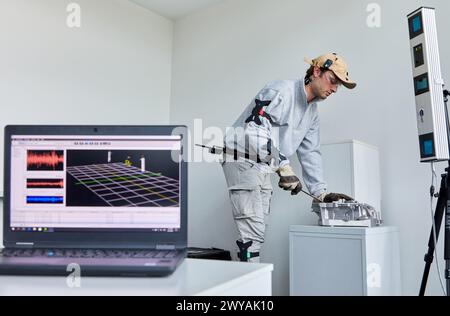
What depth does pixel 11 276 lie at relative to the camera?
695mm

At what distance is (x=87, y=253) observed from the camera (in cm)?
79

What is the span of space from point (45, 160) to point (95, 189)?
13 centimetres

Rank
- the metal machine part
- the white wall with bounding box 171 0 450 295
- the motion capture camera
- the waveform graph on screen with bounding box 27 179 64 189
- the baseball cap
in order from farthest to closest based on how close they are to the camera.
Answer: the white wall with bounding box 171 0 450 295 < the baseball cap < the metal machine part < the motion capture camera < the waveform graph on screen with bounding box 27 179 64 189

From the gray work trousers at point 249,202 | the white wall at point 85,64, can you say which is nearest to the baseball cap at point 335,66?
the gray work trousers at point 249,202

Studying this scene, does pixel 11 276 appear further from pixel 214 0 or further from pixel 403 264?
pixel 214 0

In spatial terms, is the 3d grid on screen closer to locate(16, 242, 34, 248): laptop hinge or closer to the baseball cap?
locate(16, 242, 34, 248): laptop hinge

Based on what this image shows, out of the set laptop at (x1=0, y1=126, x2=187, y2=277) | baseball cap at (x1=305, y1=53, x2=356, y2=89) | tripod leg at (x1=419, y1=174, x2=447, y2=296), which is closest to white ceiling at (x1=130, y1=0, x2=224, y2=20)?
baseball cap at (x1=305, y1=53, x2=356, y2=89)

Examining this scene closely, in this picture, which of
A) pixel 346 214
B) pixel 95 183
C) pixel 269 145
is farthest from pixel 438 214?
pixel 95 183

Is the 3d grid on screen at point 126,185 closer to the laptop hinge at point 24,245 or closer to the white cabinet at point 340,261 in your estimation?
the laptop hinge at point 24,245

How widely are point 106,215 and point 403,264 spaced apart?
1.95 m

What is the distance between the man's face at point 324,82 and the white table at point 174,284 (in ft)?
5.00

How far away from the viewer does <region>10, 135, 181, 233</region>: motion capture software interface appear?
0.85 meters

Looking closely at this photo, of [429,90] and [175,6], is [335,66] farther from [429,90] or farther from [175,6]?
[175,6]
